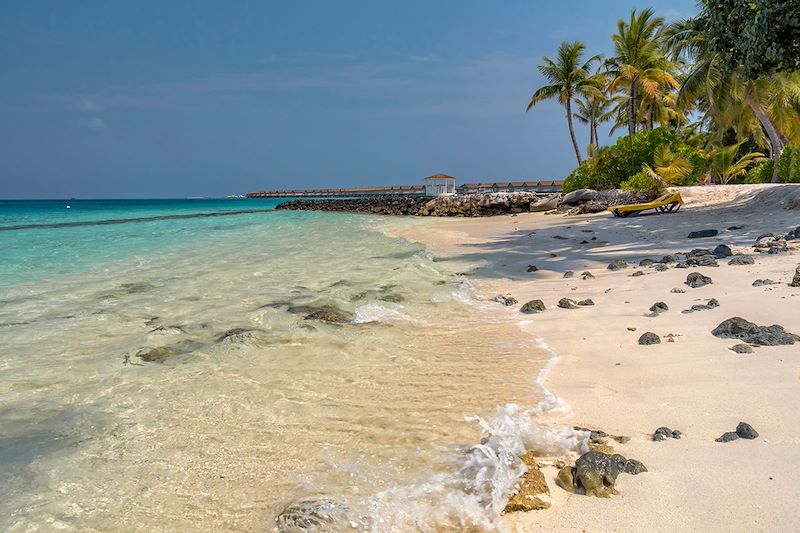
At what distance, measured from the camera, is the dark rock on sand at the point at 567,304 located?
6.46 metres

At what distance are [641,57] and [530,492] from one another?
33463 millimetres

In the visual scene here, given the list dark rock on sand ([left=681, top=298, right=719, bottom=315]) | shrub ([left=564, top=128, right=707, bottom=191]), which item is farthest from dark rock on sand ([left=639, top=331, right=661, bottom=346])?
shrub ([left=564, top=128, right=707, bottom=191])

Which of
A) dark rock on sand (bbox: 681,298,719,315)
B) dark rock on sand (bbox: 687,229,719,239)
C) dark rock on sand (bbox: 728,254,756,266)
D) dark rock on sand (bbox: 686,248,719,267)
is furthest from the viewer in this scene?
dark rock on sand (bbox: 687,229,719,239)

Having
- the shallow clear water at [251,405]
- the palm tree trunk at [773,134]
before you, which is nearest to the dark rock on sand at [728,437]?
Answer: the shallow clear water at [251,405]

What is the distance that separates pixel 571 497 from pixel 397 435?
1185 millimetres

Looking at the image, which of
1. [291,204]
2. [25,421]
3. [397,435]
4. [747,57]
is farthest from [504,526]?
[291,204]

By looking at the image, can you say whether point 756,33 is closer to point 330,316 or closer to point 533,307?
point 533,307

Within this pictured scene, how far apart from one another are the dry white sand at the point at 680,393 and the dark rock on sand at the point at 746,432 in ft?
0.12

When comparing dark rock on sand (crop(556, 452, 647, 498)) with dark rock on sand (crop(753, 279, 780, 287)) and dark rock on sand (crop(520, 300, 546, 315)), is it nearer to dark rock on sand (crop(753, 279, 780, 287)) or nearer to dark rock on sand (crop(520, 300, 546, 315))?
dark rock on sand (crop(520, 300, 546, 315))

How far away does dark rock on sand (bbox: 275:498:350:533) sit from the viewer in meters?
2.40

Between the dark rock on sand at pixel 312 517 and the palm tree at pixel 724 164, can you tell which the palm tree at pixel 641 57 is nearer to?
the palm tree at pixel 724 164

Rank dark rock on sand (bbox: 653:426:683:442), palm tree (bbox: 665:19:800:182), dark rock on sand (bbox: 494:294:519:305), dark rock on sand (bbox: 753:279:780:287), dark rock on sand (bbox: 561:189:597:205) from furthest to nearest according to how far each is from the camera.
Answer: dark rock on sand (bbox: 561:189:597:205), palm tree (bbox: 665:19:800:182), dark rock on sand (bbox: 494:294:519:305), dark rock on sand (bbox: 753:279:780:287), dark rock on sand (bbox: 653:426:683:442)

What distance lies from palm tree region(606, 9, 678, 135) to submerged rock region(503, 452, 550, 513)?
30.4 metres

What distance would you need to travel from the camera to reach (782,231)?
10883mm
